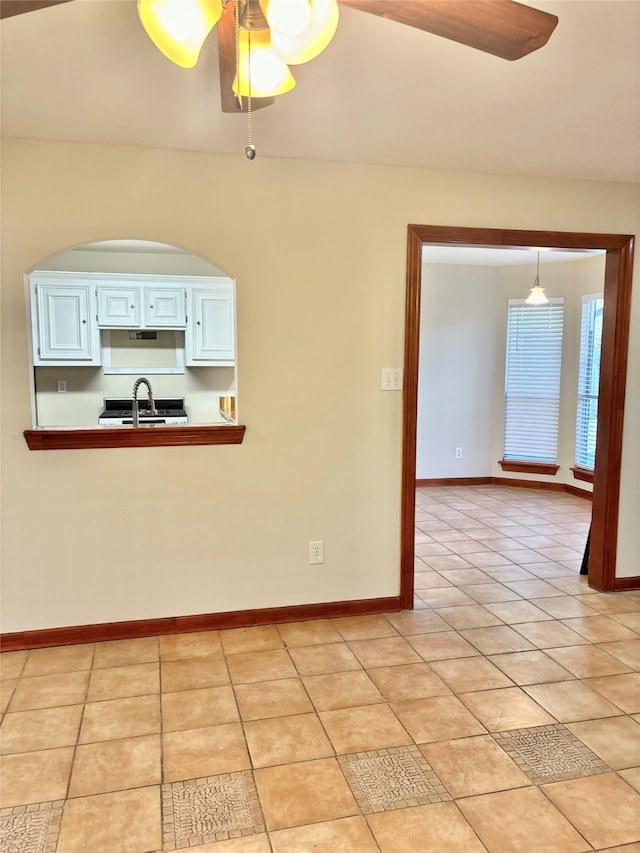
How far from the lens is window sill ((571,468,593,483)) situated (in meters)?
5.96

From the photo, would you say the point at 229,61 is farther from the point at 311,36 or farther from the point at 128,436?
the point at 128,436

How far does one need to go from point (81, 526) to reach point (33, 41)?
1.99 metres

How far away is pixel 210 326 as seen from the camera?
5.70 meters

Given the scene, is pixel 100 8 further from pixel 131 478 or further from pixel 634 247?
pixel 634 247

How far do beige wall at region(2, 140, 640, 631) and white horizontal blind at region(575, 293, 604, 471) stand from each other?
2.82 meters

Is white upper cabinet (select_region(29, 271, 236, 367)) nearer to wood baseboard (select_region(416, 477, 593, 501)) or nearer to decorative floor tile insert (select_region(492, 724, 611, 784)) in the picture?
wood baseboard (select_region(416, 477, 593, 501))

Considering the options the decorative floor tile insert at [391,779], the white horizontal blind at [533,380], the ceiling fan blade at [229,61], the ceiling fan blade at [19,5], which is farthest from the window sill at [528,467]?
the ceiling fan blade at [19,5]

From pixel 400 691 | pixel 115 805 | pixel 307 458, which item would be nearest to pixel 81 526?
pixel 307 458

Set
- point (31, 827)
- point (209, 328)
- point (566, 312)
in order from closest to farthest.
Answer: point (31, 827)
point (209, 328)
point (566, 312)

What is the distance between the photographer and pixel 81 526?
2.90 metres

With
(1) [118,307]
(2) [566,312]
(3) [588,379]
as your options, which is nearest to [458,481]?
(3) [588,379]

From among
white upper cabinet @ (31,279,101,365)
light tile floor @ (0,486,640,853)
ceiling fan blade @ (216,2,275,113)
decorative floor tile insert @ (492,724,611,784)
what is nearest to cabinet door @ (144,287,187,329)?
white upper cabinet @ (31,279,101,365)

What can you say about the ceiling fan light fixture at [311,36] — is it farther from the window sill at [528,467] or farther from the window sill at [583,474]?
the window sill at [528,467]

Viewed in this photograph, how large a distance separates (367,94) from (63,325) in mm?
3987
